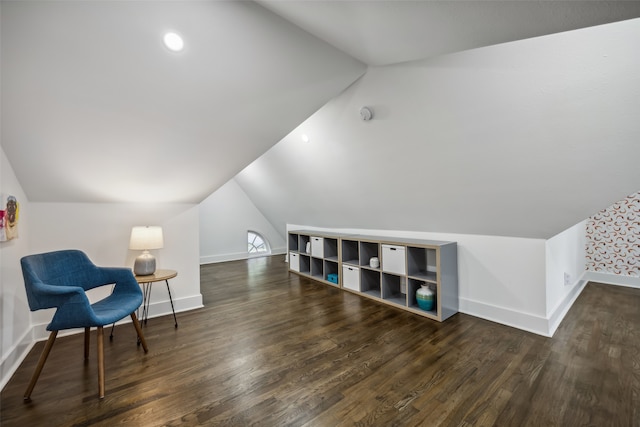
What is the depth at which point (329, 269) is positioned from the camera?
4.68 m

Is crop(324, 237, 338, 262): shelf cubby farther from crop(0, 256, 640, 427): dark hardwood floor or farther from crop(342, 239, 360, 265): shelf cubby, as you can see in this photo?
crop(0, 256, 640, 427): dark hardwood floor

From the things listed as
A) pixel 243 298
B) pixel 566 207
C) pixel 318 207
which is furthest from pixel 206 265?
pixel 566 207

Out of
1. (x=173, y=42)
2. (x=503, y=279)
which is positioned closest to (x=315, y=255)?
(x=503, y=279)

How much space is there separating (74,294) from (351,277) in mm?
3027

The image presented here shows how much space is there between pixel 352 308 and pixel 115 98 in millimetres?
3000

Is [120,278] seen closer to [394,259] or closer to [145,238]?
[145,238]

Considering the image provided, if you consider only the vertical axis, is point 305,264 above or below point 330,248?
below

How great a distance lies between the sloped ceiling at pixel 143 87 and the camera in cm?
143

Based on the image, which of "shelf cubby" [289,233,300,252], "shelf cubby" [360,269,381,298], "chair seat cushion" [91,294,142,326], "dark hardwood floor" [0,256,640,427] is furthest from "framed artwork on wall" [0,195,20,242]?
"shelf cubby" [289,233,300,252]

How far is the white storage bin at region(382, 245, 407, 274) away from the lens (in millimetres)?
3257

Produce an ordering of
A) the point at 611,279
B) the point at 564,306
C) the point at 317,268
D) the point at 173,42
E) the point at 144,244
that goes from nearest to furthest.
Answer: the point at 173,42, the point at 144,244, the point at 564,306, the point at 611,279, the point at 317,268

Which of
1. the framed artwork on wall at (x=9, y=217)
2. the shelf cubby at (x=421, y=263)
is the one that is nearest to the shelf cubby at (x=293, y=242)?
the shelf cubby at (x=421, y=263)

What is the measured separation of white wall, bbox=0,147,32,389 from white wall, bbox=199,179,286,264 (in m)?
3.68

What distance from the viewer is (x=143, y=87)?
1757mm
